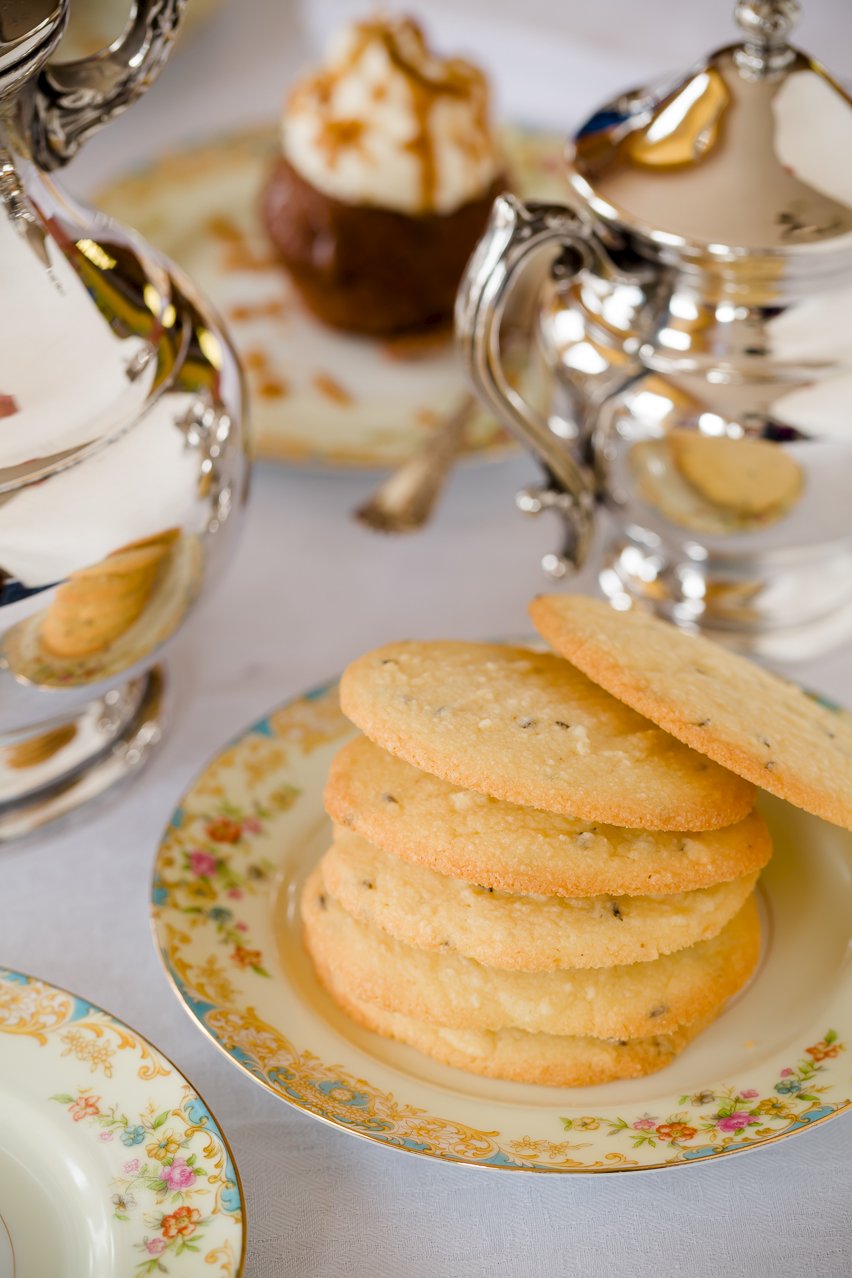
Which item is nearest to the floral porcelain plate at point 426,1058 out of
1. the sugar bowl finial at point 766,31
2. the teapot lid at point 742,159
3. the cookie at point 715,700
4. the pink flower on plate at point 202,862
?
the pink flower on plate at point 202,862

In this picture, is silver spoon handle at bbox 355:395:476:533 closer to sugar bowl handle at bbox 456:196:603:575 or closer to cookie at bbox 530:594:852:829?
sugar bowl handle at bbox 456:196:603:575

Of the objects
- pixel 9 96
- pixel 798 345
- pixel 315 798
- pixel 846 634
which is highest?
pixel 9 96

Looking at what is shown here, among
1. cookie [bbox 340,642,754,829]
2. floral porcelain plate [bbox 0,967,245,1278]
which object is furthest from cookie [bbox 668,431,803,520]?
floral porcelain plate [bbox 0,967,245,1278]

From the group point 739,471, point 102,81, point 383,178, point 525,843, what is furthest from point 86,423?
point 383,178

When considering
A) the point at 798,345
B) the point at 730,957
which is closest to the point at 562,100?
the point at 798,345

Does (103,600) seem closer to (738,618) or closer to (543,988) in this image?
(543,988)

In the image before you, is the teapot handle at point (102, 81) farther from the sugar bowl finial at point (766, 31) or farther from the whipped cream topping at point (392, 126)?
the whipped cream topping at point (392, 126)

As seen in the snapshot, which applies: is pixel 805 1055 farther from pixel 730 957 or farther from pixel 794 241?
pixel 794 241
